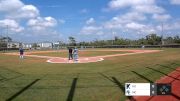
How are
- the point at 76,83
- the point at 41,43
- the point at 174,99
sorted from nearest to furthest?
the point at 174,99
the point at 76,83
the point at 41,43

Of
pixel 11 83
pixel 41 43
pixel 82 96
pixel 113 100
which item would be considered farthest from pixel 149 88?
pixel 41 43

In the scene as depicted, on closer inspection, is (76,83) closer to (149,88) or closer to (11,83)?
(11,83)

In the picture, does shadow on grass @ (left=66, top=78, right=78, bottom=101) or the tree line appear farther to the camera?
the tree line

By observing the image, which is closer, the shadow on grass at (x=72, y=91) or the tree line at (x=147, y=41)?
the shadow on grass at (x=72, y=91)

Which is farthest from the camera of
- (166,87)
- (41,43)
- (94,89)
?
(41,43)

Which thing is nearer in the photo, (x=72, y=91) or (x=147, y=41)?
(x=72, y=91)

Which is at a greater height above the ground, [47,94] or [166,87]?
[166,87]

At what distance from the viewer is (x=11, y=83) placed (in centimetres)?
1370

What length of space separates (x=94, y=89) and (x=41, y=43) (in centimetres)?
12453

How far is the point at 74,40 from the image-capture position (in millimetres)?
141875

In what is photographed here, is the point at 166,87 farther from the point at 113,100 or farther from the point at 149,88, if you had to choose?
the point at 113,100

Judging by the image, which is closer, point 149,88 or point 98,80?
point 149,88

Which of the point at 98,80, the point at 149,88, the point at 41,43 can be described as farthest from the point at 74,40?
the point at 149,88

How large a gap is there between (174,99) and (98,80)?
5.25 m
